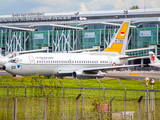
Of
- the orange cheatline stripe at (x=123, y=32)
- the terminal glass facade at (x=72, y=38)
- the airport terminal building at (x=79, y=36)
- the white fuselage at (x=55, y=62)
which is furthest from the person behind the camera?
the terminal glass facade at (x=72, y=38)

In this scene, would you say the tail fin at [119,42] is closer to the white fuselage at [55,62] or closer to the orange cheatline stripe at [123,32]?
the orange cheatline stripe at [123,32]

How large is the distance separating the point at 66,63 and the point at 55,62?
175cm

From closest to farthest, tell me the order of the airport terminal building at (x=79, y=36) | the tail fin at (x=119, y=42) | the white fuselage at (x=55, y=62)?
the white fuselage at (x=55, y=62) < the tail fin at (x=119, y=42) < the airport terminal building at (x=79, y=36)

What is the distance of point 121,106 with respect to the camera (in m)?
13.4

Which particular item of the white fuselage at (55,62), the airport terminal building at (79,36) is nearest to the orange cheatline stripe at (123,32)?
the white fuselage at (55,62)

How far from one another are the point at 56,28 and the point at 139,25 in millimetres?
28787

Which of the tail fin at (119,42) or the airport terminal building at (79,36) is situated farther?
the airport terminal building at (79,36)

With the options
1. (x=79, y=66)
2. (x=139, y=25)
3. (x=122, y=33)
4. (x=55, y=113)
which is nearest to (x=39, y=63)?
(x=79, y=66)

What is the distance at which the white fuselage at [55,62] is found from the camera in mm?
36062

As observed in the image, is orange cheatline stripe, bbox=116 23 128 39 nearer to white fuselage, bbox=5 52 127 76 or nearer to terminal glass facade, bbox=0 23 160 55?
white fuselage, bbox=5 52 127 76

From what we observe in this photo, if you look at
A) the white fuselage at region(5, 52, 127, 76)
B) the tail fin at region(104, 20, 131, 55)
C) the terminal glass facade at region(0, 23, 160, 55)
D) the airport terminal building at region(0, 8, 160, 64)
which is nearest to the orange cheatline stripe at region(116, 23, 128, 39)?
the tail fin at region(104, 20, 131, 55)

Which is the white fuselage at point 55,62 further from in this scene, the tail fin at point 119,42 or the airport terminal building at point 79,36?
the airport terminal building at point 79,36

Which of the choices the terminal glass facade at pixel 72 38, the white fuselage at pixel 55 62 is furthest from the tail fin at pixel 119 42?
the terminal glass facade at pixel 72 38

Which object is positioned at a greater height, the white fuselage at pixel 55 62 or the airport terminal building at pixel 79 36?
the airport terminal building at pixel 79 36
